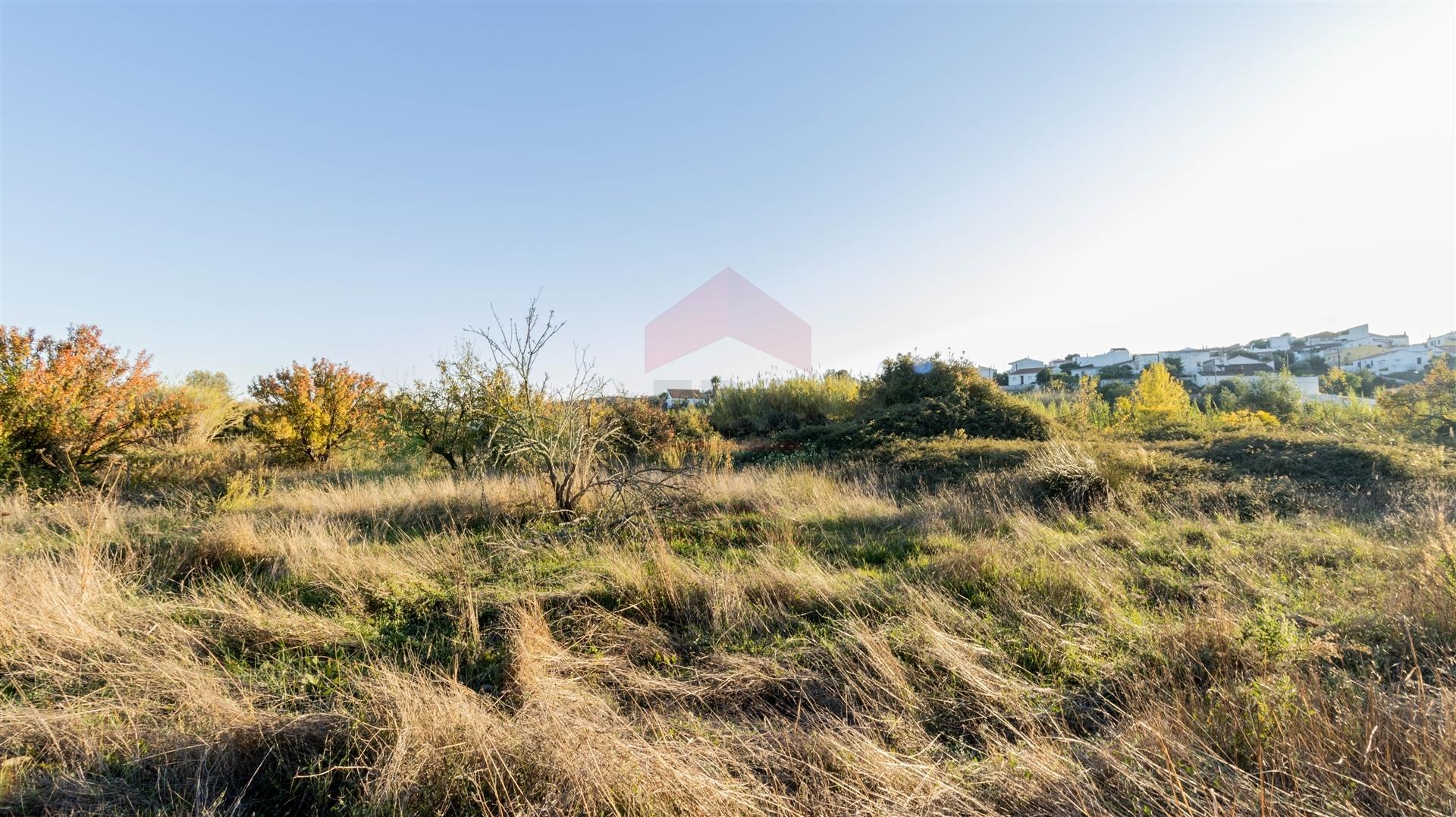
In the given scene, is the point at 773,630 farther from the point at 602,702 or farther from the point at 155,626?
the point at 155,626

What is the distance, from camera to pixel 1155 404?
1477cm

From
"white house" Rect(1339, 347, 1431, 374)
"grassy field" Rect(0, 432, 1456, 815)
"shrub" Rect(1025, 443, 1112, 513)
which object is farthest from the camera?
"white house" Rect(1339, 347, 1431, 374)

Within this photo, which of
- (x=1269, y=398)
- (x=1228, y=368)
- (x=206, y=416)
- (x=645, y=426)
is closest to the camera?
(x=206, y=416)

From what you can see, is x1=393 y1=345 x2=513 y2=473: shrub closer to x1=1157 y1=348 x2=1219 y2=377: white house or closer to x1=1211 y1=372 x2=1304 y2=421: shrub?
x1=1211 y1=372 x2=1304 y2=421: shrub

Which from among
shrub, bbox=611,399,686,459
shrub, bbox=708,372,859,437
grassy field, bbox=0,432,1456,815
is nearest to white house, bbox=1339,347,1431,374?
shrub, bbox=708,372,859,437

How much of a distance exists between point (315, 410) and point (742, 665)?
12.4 meters

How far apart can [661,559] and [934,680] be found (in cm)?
232

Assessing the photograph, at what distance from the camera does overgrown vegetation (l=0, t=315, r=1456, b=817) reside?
2.05 meters

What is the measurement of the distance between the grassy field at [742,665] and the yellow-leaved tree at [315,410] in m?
6.00

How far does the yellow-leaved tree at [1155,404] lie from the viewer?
46.2 ft

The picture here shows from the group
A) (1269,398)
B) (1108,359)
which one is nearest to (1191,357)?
(1108,359)

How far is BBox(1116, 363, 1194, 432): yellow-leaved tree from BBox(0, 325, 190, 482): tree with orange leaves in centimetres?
2149

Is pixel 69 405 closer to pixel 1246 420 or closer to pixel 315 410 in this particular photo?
pixel 315 410

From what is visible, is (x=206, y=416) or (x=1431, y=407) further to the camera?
(x=206, y=416)
